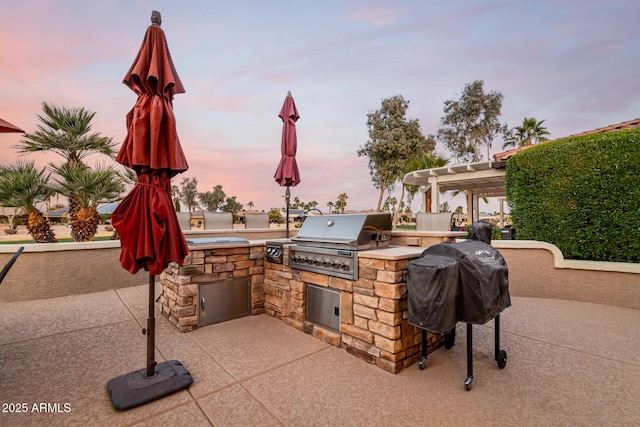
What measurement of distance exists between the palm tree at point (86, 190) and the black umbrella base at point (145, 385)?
5.21 metres

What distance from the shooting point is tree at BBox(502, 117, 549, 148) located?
20047 mm

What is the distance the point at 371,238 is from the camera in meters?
2.79

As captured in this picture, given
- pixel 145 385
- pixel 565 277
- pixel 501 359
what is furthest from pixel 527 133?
pixel 145 385

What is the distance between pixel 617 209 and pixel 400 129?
12.6 metres

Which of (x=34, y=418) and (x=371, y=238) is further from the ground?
(x=371, y=238)

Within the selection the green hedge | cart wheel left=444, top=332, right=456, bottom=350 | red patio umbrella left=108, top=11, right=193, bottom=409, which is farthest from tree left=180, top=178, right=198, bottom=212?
cart wheel left=444, top=332, right=456, bottom=350

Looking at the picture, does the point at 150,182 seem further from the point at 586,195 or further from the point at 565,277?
the point at 586,195

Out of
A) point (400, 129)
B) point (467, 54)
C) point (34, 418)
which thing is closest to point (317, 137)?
point (467, 54)

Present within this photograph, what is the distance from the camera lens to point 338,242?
2730 millimetres

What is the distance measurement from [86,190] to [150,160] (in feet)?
17.9

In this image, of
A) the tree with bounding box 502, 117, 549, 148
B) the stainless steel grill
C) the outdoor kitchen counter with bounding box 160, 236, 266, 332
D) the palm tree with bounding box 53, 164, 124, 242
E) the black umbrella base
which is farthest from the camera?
the tree with bounding box 502, 117, 549, 148

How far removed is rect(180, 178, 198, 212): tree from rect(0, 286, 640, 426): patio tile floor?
5419cm

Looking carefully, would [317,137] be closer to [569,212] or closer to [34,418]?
[569,212]

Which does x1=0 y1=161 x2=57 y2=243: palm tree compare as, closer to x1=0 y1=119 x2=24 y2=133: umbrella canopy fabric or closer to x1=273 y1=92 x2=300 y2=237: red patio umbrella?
x1=0 y1=119 x2=24 y2=133: umbrella canopy fabric
